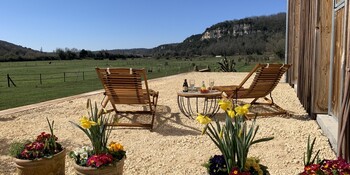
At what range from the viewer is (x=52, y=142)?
2490 millimetres

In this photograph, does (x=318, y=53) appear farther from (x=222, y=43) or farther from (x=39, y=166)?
(x=222, y=43)

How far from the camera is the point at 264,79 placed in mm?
4828

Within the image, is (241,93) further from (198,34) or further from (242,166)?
(198,34)

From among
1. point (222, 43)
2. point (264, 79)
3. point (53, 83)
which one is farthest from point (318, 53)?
point (222, 43)

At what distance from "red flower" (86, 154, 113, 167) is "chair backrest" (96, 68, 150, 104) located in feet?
6.52

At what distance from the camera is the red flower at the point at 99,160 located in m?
2.18

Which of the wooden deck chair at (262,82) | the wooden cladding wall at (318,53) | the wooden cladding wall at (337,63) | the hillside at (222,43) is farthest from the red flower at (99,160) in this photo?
the hillside at (222,43)

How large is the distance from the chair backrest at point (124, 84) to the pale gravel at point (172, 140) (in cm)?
51

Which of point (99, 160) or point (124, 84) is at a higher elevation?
point (124, 84)

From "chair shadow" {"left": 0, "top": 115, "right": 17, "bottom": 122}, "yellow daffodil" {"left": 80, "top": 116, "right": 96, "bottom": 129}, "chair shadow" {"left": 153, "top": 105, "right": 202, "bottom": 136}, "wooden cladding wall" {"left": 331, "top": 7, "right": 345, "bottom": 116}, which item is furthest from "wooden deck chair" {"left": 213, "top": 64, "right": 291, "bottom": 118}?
"chair shadow" {"left": 0, "top": 115, "right": 17, "bottom": 122}

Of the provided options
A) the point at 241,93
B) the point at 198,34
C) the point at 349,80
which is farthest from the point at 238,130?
the point at 198,34

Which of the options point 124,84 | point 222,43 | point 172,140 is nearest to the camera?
point 172,140

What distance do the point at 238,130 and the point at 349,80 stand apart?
981 millimetres

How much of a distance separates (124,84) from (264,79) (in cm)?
220
